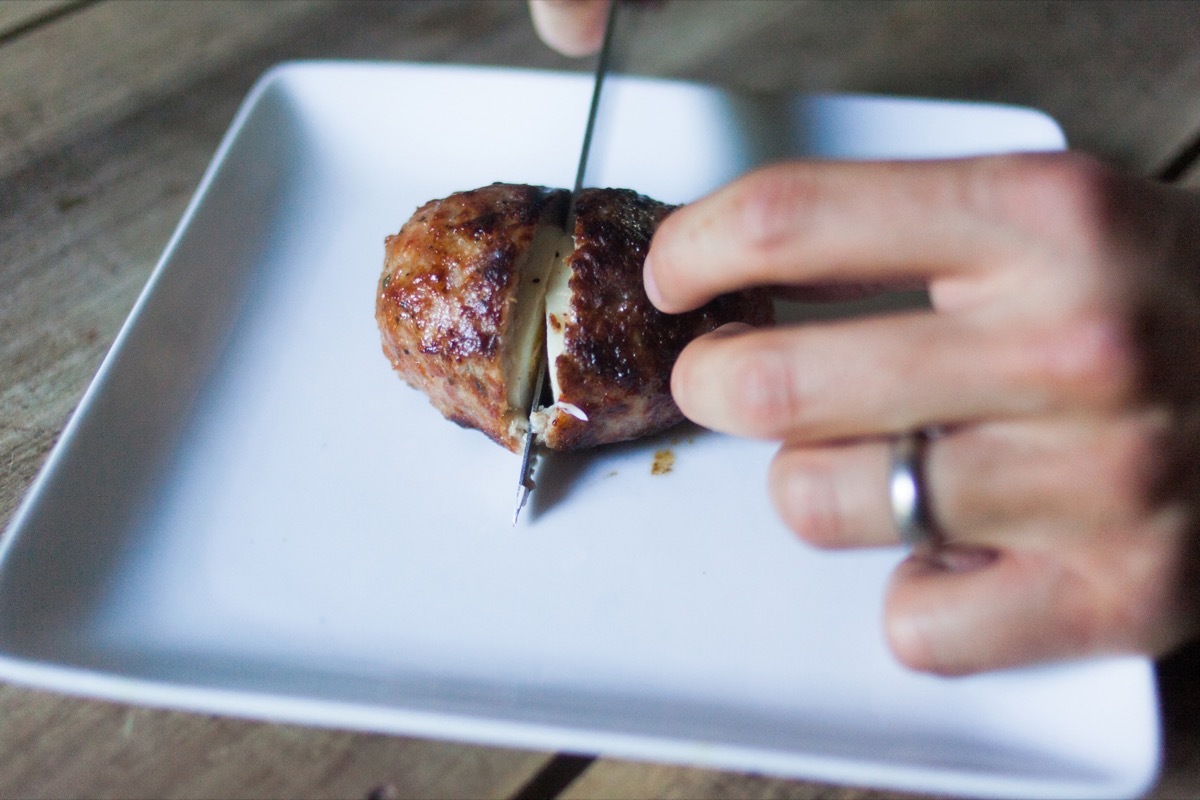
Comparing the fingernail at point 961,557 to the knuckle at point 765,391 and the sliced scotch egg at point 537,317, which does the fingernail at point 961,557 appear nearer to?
the knuckle at point 765,391

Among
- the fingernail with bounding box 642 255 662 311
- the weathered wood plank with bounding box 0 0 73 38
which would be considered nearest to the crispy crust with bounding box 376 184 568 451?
the fingernail with bounding box 642 255 662 311

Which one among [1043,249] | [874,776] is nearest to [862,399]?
[1043,249]

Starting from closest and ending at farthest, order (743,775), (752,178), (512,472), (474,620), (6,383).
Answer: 1. (752,178)
2. (743,775)
3. (474,620)
4. (512,472)
5. (6,383)

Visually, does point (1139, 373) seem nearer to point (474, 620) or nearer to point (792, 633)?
point (792, 633)

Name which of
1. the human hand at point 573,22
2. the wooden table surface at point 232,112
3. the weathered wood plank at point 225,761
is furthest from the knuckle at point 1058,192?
the human hand at point 573,22

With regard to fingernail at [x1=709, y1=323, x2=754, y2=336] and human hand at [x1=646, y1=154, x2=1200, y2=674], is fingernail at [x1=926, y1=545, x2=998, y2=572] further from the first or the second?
fingernail at [x1=709, y1=323, x2=754, y2=336]

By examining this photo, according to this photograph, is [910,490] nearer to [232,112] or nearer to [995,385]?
[995,385]

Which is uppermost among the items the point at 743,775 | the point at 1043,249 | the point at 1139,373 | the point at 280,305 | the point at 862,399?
the point at 1043,249
